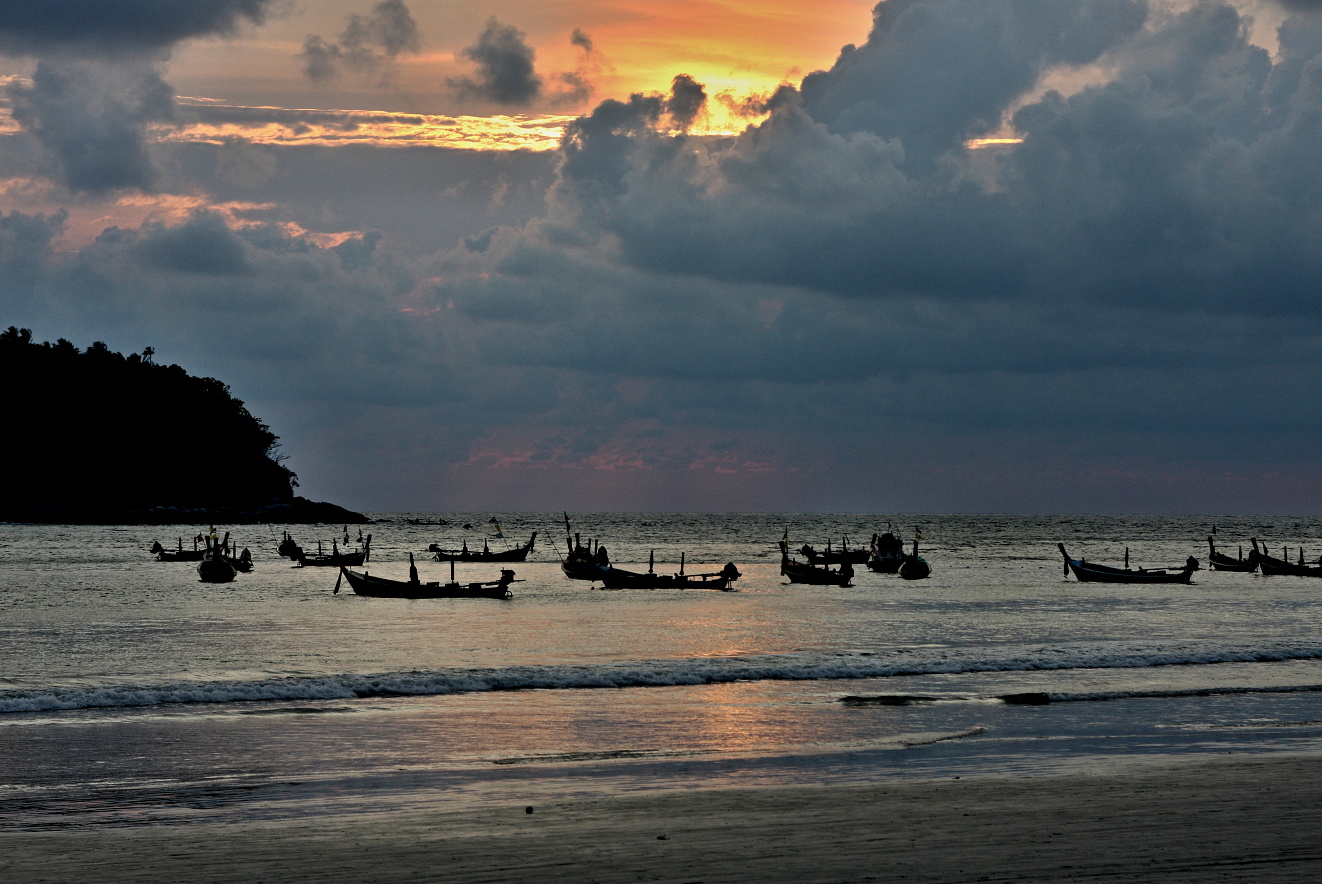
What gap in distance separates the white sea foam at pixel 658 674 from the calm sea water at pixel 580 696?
0.10 m

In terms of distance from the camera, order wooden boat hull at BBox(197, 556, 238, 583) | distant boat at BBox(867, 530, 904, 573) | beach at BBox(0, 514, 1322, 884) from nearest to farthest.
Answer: beach at BBox(0, 514, 1322, 884) → wooden boat hull at BBox(197, 556, 238, 583) → distant boat at BBox(867, 530, 904, 573)

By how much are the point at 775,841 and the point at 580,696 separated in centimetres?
1319

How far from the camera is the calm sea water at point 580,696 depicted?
16234 mm

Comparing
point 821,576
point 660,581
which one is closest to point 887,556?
point 821,576

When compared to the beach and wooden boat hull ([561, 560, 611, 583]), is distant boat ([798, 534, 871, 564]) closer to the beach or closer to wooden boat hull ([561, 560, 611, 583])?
wooden boat hull ([561, 560, 611, 583])

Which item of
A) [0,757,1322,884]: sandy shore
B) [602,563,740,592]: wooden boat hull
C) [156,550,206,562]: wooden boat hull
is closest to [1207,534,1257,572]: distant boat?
[602,563,740,592]: wooden boat hull

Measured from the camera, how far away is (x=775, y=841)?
39.9 ft

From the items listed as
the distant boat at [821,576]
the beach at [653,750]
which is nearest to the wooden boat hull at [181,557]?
the distant boat at [821,576]

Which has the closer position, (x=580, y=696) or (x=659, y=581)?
(x=580, y=696)

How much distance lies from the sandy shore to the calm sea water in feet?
3.76

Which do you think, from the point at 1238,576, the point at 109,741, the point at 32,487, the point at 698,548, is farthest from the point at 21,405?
the point at 109,741

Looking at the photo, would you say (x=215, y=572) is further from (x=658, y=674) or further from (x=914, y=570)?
(x=658, y=674)

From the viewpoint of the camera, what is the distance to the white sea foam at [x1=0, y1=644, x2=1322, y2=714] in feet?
79.2

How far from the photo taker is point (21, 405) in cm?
19638
